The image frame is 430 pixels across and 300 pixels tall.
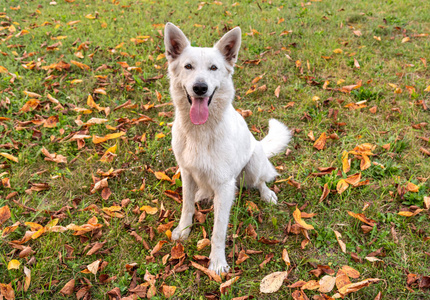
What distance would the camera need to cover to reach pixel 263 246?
116 inches

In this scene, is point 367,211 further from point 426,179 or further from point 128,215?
point 128,215

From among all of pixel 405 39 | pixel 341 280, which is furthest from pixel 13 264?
pixel 405 39

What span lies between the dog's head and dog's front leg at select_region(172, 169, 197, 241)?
0.71m

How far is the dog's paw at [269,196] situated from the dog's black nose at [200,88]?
1.53 meters

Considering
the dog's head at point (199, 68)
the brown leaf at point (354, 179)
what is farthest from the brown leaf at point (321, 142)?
the dog's head at point (199, 68)

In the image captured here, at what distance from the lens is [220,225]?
2.76m

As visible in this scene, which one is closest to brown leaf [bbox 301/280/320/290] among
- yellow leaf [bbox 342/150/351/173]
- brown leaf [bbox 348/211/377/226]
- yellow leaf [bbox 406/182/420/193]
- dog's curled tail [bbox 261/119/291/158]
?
brown leaf [bbox 348/211/377/226]

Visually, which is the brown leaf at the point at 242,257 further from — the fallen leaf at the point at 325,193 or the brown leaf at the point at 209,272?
the fallen leaf at the point at 325,193

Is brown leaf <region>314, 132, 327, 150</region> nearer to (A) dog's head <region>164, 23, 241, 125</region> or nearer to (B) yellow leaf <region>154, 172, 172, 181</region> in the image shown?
(A) dog's head <region>164, 23, 241, 125</region>

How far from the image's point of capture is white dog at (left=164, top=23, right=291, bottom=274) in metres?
2.58

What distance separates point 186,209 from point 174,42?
1675 millimetres

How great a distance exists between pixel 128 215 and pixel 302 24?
5.56m

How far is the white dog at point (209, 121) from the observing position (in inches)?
101

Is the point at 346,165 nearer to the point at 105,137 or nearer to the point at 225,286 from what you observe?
the point at 225,286
